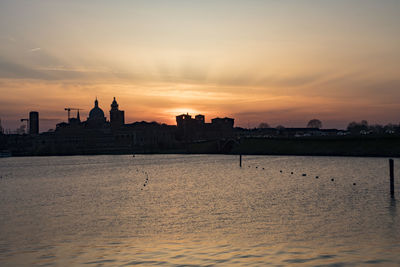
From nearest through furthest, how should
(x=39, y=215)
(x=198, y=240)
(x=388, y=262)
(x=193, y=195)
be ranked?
(x=388, y=262) < (x=198, y=240) < (x=39, y=215) < (x=193, y=195)

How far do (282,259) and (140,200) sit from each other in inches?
1050

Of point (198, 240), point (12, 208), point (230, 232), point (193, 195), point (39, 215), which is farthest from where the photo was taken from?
point (193, 195)

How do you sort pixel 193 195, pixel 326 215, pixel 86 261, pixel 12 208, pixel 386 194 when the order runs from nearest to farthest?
pixel 86 261 → pixel 326 215 → pixel 12 208 → pixel 386 194 → pixel 193 195

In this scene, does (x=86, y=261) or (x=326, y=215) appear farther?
(x=326, y=215)

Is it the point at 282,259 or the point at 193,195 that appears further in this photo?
the point at 193,195

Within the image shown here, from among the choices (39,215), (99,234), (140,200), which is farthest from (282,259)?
(140,200)

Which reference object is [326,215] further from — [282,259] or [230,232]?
[282,259]

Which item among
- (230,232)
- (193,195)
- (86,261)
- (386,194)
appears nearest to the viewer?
(86,261)

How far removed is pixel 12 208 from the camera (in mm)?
39750

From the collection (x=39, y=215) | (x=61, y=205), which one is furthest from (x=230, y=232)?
(x=61, y=205)

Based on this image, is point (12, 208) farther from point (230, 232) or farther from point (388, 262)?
point (388, 262)

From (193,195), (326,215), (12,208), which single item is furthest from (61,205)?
(326,215)

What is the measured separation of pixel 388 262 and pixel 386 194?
88.9 feet

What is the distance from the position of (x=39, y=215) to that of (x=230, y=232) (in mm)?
17284
